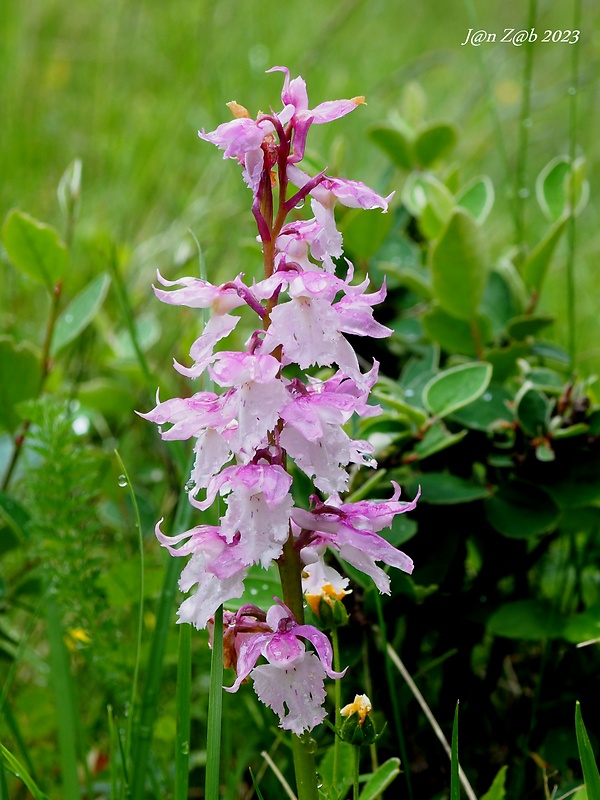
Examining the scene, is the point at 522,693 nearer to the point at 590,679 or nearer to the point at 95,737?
the point at 590,679

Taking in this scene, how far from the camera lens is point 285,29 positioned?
123 inches

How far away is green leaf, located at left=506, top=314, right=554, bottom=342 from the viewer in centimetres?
117

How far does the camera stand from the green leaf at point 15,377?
1257 mm

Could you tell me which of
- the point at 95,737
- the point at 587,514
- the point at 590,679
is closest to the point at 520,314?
the point at 587,514

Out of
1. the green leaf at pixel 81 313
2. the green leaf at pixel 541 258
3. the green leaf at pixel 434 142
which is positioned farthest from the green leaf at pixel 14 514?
the green leaf at pixel 434 142

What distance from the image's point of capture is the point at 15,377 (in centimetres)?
128

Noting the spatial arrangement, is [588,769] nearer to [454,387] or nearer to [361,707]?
[361,707]

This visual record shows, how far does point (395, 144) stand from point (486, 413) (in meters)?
0.63

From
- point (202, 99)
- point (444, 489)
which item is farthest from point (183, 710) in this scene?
point (202, 99)

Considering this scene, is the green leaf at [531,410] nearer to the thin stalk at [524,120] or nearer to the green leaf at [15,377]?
the thin stalk at [524,120]

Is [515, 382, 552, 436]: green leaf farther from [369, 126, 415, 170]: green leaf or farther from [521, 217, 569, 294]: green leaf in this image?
[369, 126, 415, 170]: green leaf

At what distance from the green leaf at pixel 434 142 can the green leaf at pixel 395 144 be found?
2 cm

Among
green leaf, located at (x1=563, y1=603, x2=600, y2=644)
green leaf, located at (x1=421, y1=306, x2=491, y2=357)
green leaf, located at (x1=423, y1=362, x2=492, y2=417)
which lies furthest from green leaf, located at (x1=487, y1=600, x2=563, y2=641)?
green leaf, located at (x1=421, y1=306, x2=491, y2=357)

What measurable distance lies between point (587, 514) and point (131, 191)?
1.80 metres
